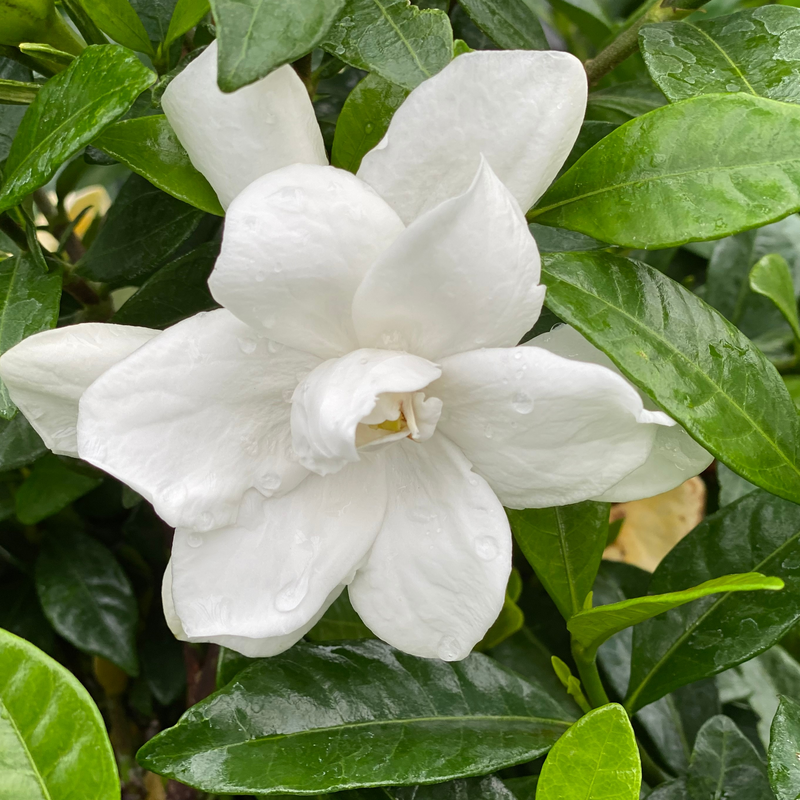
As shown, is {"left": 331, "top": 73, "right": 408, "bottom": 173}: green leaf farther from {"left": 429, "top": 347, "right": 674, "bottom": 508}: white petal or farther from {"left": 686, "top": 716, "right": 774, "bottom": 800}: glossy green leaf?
{"left": 686, "top": 716, "right": 774, "bottom": 800}: glossy green leaf

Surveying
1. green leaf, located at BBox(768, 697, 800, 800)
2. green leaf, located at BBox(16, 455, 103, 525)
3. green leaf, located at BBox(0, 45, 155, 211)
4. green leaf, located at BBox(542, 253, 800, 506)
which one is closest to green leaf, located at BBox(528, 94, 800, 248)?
green leaf, located at BBox(542, 253, 800, 506)

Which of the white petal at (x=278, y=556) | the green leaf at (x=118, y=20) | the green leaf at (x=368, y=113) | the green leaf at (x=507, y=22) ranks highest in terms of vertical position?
the green leaf at (x=118, y=20)

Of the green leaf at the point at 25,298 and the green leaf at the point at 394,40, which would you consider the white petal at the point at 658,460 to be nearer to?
the green leaf at the point at 394,40

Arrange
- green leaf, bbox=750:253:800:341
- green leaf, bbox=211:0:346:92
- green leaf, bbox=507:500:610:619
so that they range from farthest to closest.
→ green leaf, bbox=750:253:800:341 → green leaf, bbox=507:500:610:619 → green leaf, bbox=211:0:346:92

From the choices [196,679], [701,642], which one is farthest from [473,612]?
[196,679]

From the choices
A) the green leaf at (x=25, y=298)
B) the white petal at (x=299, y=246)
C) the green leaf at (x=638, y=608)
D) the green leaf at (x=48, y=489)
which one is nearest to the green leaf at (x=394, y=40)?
the white petal at (x=299, y=246)

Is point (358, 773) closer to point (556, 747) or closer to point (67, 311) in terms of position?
point (556, 747)
